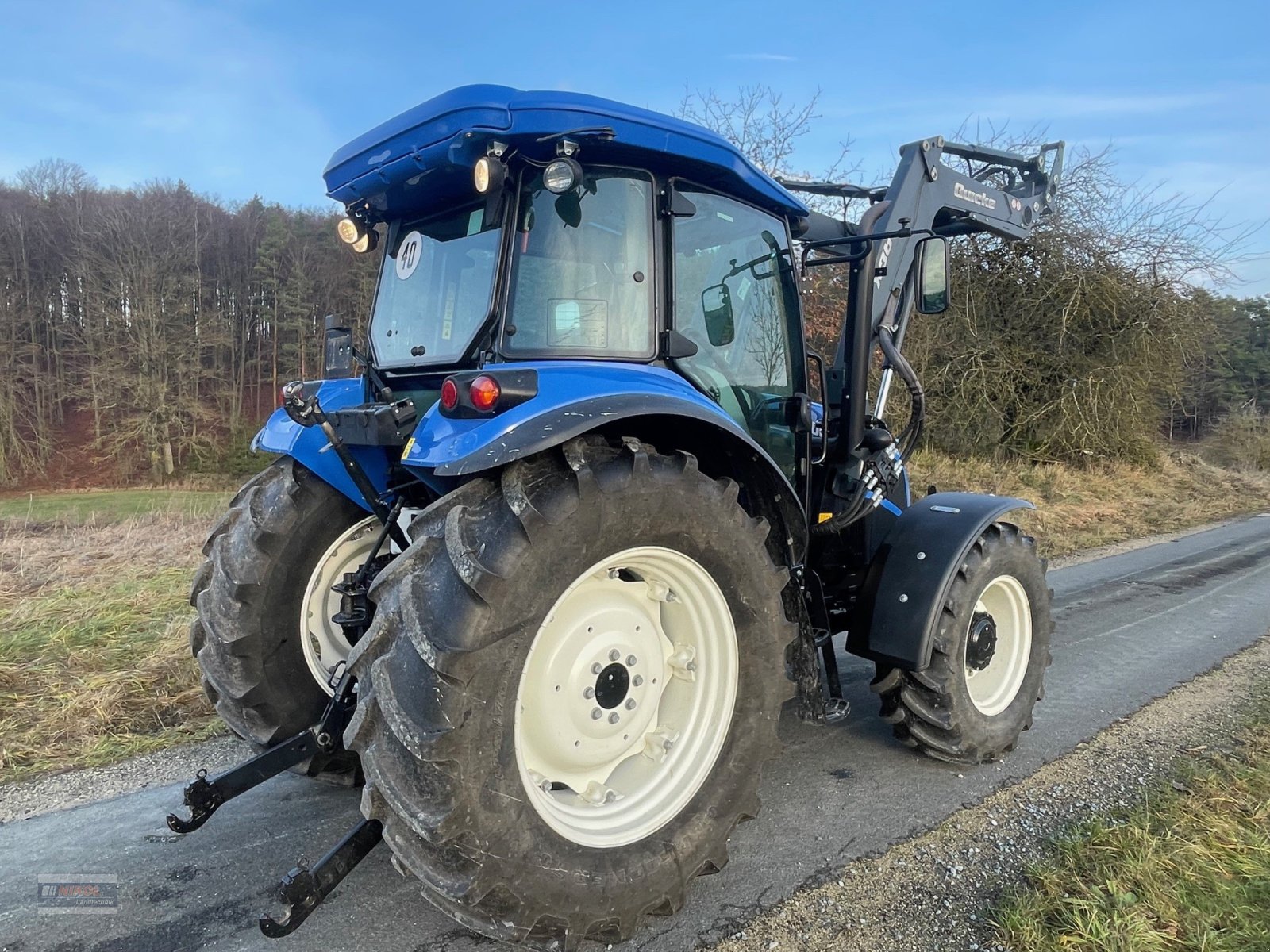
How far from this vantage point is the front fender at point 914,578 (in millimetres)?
3180

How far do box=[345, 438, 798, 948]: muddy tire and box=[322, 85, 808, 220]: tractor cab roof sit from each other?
0.93m

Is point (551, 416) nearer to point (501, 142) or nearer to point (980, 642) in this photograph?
point (501, 142)

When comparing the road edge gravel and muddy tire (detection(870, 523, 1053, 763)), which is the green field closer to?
muddy tire (detection(870, 523, 1053, 763))

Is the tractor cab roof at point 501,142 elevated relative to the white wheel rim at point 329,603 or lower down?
elevated

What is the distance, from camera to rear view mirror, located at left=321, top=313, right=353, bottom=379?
3.45 m

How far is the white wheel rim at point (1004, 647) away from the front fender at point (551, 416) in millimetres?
1856

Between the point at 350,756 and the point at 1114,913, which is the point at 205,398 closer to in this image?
the point at 350,756

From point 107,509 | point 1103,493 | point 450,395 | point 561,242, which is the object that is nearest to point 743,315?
point 561,242

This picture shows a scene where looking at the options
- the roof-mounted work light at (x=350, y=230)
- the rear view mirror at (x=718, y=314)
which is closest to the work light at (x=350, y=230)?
the roof-mounted work light at (x=350, y=230)

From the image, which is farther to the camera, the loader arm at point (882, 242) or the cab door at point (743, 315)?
the loader arm at point (882, 242)

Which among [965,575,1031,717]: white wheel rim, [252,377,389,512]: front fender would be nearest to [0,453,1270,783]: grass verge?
[252,377,389,512]: front fender

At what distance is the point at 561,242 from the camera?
2582 mm

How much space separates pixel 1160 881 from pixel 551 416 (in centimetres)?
227

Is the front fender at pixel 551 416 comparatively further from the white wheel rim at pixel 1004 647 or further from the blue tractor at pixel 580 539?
the white wheel rim at pixel 1004 647
